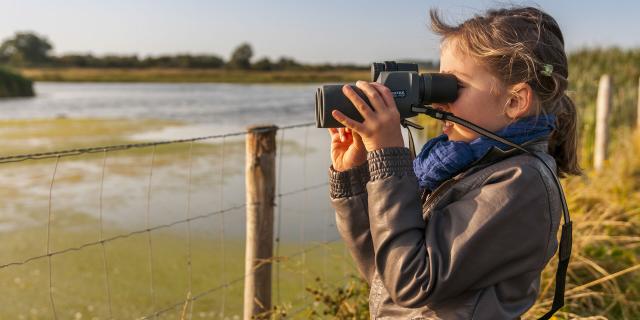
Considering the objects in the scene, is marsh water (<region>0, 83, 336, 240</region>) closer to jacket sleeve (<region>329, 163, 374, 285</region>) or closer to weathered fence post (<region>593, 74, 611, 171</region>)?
jacket sleeve (<region>329, 163, 374, 285</region>)

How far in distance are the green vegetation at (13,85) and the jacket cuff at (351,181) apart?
20.3 m

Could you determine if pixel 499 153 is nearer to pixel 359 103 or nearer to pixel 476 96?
pixel 476 96

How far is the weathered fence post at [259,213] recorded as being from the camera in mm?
2477

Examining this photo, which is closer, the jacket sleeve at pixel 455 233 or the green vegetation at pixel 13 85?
the jacket sleeve at pixel 455 233

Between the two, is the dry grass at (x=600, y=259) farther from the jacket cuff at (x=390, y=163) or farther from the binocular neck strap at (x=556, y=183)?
the jacket cuff at (x=390, y=163)

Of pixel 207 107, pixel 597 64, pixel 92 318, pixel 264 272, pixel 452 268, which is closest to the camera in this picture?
pixel 452 268

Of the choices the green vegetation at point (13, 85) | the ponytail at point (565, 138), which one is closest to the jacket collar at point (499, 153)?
the ponytail at point (565, 138)

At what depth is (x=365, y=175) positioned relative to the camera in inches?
51.5

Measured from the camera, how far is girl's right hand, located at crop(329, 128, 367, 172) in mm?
1330

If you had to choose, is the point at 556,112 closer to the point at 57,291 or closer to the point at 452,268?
the point at 452,268

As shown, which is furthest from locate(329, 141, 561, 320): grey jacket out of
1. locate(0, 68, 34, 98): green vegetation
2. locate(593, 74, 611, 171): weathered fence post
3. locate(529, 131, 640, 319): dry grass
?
locate(0, 68, 34, 98): green vegetation

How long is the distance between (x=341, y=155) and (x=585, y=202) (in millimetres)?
3248

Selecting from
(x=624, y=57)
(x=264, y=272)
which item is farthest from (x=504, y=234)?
(x=624, y=57)

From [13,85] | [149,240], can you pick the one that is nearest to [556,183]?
[149,240]
